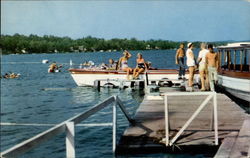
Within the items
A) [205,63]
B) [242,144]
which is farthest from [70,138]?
[205,63]

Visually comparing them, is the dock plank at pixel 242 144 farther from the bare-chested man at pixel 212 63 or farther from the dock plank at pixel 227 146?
the bare-chested man at pixel 212 63

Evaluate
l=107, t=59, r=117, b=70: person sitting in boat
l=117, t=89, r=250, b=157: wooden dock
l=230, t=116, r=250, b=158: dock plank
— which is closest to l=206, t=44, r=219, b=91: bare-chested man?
l=117, t=89, r=250, b=157: wooden dock

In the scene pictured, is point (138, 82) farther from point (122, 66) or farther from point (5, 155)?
point (5, 155)

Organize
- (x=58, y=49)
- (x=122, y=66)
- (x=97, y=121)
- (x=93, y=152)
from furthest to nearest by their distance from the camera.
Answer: (x=58, y=49) < (x=122, y=66) < (x=97, y=121) < (x=93, y=152)

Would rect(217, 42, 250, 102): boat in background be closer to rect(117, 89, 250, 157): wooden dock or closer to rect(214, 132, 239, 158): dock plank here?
rect(117, 89, 250, 157): wooden dock

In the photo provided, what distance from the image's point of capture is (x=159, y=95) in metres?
13.8

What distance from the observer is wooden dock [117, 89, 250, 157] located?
735 centimetres

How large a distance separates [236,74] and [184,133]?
26.8 ft

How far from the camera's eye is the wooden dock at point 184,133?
24.1 feet

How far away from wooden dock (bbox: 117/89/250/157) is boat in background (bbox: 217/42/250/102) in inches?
134

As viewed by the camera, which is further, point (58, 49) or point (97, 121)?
point (58, 49)

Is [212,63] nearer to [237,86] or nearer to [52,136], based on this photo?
[237,86]

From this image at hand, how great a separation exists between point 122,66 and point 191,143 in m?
16.3

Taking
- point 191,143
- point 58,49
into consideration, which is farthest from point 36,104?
point 58,49
